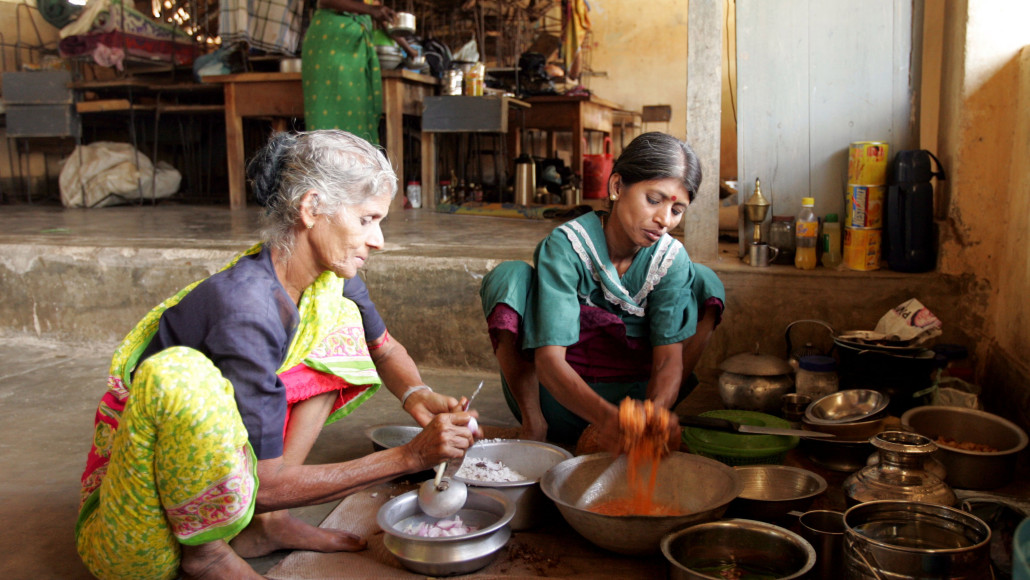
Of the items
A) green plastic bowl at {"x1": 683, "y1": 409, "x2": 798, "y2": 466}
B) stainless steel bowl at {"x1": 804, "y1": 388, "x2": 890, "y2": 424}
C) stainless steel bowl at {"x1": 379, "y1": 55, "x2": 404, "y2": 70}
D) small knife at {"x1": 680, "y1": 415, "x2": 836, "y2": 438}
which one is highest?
stainless steel bowl at {"x1": 379, "y1": 55, "x2": 404, "y2": 70}

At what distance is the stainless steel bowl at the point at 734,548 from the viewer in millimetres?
1625

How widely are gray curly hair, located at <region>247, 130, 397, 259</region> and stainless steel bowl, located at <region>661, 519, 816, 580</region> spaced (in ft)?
3.31

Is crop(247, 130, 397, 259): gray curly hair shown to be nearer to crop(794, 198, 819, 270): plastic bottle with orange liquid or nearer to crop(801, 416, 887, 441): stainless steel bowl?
crop(801, 416, 887, 441): stainless steel bowl

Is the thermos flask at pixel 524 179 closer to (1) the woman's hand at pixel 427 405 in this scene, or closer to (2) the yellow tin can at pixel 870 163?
(2) the yellow tin can at pixel 870 163

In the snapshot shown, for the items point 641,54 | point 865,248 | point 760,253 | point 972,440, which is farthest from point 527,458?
point 641,54

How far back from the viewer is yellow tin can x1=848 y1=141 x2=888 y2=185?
3.14m

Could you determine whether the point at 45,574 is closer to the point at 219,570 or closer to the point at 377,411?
the point at 219,570

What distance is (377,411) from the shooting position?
3.06 meters

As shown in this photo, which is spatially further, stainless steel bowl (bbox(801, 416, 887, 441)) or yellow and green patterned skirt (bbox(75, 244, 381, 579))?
stainless steel bowl (bbox(801, 416, 887, 441))

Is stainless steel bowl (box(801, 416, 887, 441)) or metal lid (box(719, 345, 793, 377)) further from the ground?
metal lid (box(719, 345, 793, 377))

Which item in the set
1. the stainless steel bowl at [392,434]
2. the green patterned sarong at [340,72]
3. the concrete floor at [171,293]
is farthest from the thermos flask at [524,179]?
the stainless steel bowl at [392,434]

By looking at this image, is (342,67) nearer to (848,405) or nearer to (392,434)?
(392,434)

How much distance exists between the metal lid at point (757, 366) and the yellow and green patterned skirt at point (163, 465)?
1581mm

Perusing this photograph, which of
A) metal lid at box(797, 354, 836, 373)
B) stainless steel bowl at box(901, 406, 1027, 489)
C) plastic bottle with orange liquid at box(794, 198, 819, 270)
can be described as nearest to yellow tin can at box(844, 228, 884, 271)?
plastic bottle with orange liquid at box(794, 198, 819, 270)
